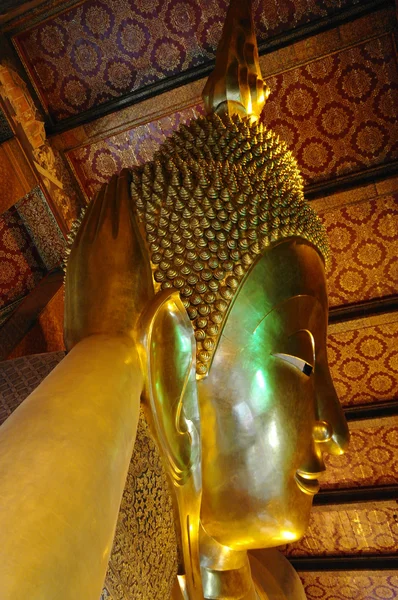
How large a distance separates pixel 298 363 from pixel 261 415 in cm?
13

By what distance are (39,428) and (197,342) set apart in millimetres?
454

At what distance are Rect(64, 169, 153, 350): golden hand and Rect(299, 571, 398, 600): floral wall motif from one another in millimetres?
2971

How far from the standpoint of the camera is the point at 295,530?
3.53ft

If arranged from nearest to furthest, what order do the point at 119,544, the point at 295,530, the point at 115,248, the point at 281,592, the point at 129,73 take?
the point at 119,544, the point at 115,248, the point at 295,530, the point at 281,592, the point at 129,73

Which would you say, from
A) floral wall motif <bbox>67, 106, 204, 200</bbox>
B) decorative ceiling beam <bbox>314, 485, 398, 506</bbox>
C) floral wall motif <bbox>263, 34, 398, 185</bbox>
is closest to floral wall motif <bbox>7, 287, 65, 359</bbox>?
floral wall motif <bbox>67, 106, 204, 200</bbox>

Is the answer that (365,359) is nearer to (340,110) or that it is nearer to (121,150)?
(340,110)

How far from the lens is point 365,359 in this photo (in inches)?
107

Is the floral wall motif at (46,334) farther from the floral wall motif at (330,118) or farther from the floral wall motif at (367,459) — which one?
the floral wall motif at (367,459)

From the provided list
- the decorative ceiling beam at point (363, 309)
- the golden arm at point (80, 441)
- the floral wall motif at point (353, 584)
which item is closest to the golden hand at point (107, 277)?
the golden arm at point (80, 441)

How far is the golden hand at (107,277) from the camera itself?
2.80 feet

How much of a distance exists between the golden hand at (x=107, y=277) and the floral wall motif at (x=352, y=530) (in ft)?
8.55

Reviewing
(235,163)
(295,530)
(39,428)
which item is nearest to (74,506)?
(39,428)

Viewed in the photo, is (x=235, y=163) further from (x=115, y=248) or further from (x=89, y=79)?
(x=89, y=79)

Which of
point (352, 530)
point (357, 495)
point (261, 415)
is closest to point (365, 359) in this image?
point (357, 495)
